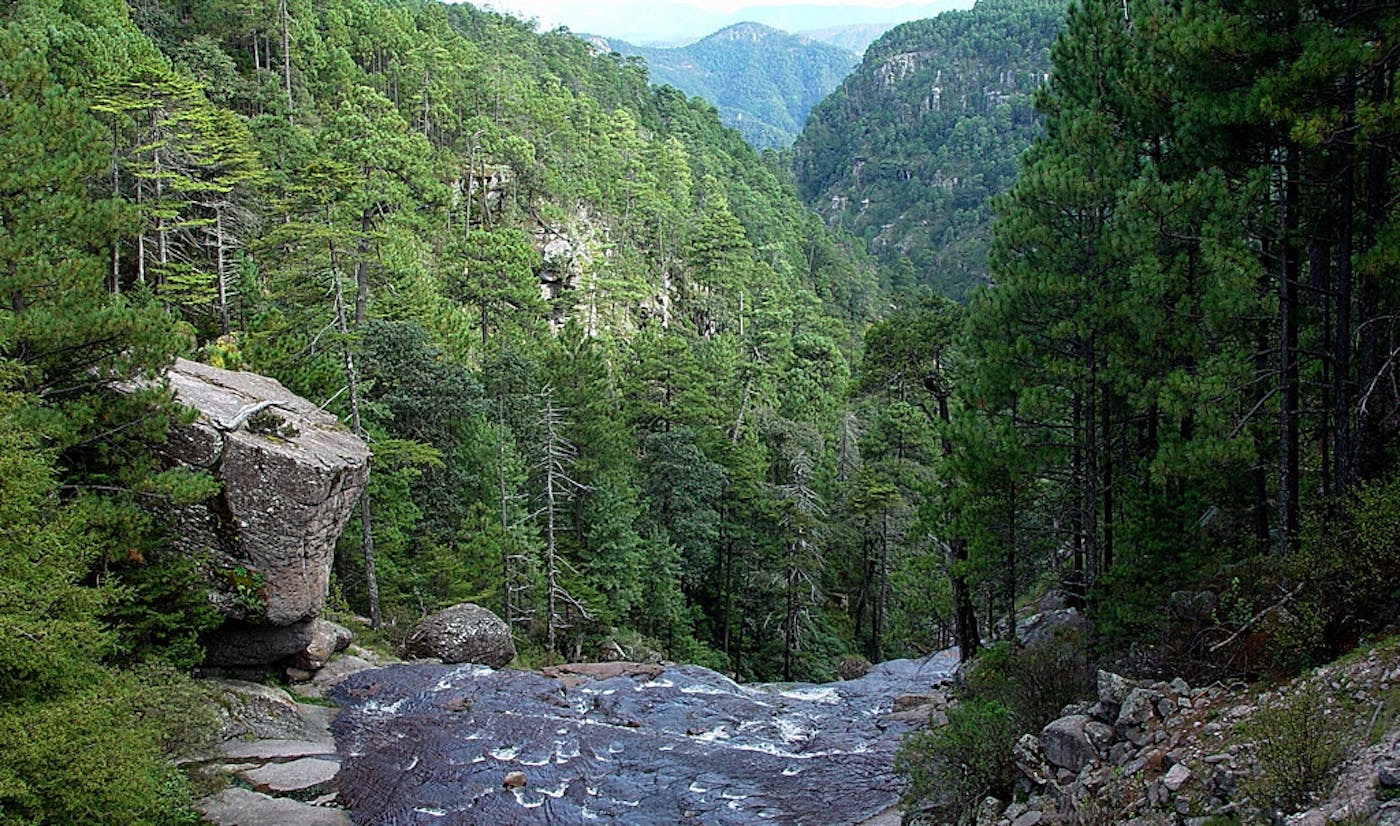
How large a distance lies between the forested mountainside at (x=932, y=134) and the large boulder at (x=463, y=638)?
98.7 meters

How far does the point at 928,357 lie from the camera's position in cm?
1891

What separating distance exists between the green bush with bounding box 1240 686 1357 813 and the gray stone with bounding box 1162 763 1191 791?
728mm

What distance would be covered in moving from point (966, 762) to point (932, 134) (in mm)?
148076

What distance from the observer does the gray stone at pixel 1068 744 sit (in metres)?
8.92

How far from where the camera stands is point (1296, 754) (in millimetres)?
6484

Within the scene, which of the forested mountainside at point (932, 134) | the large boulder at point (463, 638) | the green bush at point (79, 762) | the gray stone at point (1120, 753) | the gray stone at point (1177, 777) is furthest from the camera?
the forested mountainside at point (932, 134)

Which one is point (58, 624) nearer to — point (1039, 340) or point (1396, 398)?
point (1039, 340)

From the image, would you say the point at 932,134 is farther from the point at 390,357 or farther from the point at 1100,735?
the point at 1100,735

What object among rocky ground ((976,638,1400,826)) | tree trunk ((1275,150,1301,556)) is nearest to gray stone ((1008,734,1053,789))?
rocky ground ((976,638,1400,826))

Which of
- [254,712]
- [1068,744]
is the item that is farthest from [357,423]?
[1068,744]

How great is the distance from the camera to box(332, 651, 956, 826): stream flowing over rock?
13016 millimetres

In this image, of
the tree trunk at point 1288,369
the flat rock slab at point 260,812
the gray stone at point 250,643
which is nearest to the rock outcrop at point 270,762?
the flat rock slab at point 260,812

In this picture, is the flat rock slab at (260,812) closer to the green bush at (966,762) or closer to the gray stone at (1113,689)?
the green bush at (966,762)

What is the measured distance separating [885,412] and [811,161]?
132 meters
